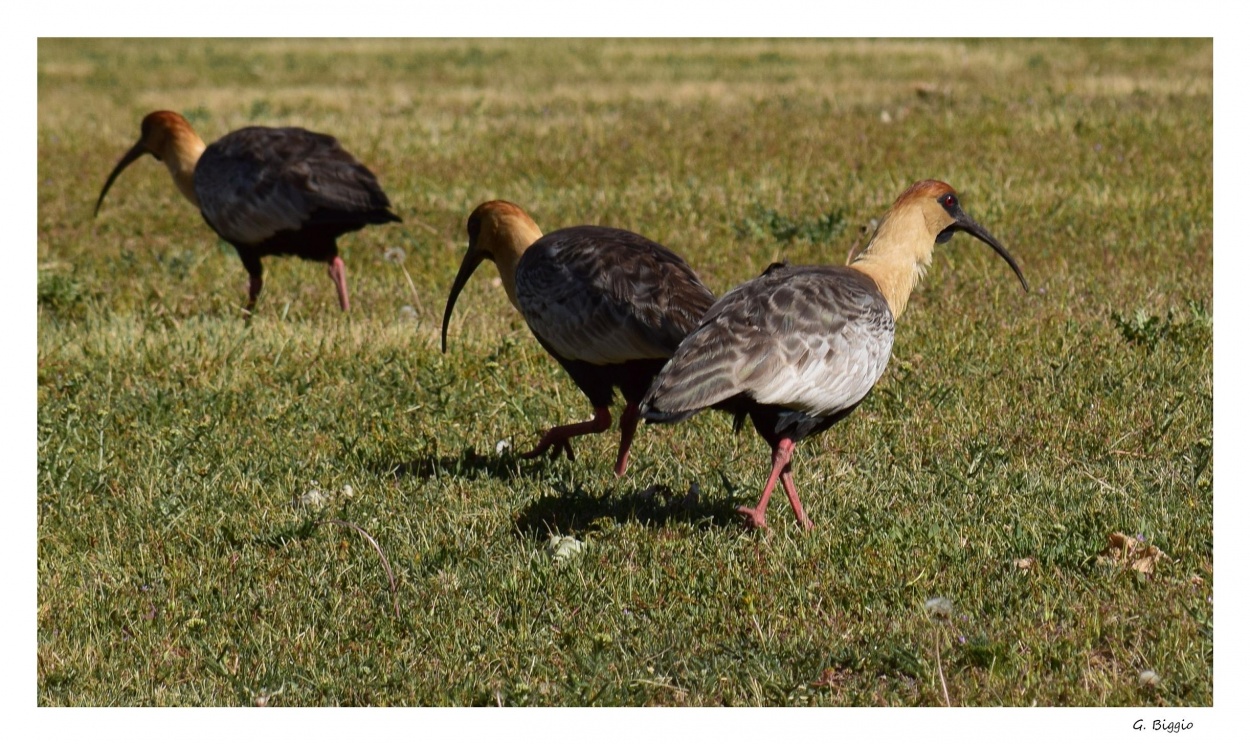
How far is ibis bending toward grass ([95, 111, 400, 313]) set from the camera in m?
10.2

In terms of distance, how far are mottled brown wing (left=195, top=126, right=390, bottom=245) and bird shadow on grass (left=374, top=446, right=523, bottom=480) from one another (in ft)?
12.5

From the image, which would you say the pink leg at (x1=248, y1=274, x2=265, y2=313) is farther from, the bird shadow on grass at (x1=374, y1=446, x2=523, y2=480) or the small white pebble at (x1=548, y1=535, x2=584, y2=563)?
the small white pebble at (x1=548, y1=535, x2=584, y2=563)

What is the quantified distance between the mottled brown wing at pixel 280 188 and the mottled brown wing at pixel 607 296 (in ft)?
12.2

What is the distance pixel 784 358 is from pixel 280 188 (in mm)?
5832

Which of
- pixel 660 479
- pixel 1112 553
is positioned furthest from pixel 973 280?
pixel 1112 553

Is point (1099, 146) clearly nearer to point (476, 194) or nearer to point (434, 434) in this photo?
point (476, 194)

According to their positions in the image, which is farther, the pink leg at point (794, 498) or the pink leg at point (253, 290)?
the pink leg at point (253, 290)

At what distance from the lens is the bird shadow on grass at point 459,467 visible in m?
6.65

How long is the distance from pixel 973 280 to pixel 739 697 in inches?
237

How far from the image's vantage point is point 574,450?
288 inches

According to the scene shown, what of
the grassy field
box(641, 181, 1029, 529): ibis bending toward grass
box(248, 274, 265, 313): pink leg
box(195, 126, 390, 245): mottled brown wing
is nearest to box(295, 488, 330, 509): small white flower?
the grassy field

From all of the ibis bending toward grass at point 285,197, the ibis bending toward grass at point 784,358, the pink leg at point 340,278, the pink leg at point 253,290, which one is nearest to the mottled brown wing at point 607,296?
the ibis bending toward grass at point 784,358

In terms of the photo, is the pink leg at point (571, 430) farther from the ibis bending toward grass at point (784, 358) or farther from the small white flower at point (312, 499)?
the small white flower at point (312, 499)

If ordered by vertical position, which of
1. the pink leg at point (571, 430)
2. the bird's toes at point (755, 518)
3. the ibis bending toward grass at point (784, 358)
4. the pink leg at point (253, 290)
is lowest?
the bird's toes at point (755, 518)
